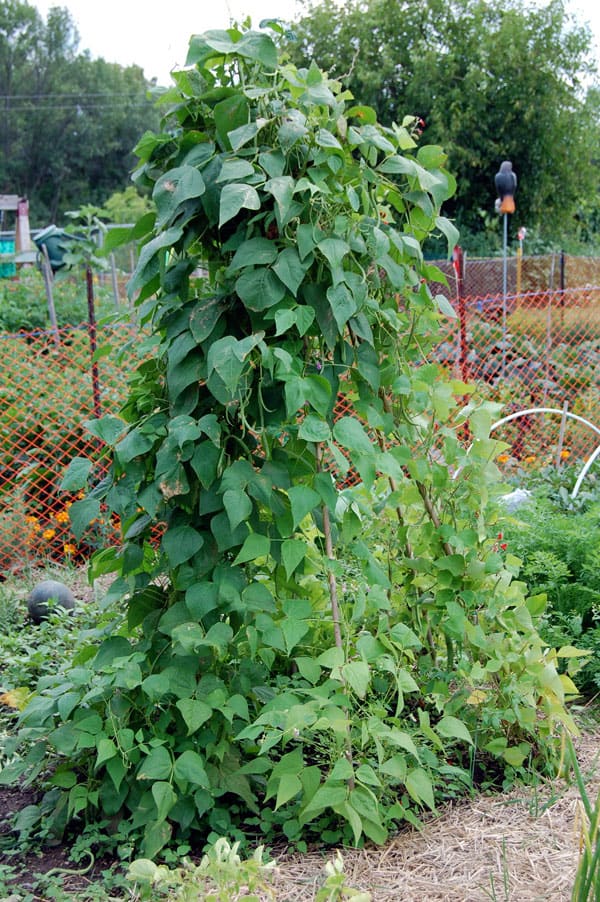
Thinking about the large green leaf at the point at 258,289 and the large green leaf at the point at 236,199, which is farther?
the large green leaf at the point at 258,289

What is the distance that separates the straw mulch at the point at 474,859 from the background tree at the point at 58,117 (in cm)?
4517

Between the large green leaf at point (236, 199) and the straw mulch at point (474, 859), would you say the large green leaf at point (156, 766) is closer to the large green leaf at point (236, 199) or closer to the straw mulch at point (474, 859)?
the straw mulch at point (474, 859)

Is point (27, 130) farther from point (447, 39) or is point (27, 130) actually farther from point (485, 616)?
point (485, 616)

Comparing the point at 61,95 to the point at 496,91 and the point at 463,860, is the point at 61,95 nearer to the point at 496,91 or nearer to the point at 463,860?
the point at 496,91

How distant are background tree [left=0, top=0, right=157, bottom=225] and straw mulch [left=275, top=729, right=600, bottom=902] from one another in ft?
148

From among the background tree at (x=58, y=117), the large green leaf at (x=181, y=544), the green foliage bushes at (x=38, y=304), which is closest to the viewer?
the large green leaf at (x=181, y=544)

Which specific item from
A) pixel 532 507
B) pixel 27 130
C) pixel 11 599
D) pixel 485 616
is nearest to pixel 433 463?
pixel 485 616

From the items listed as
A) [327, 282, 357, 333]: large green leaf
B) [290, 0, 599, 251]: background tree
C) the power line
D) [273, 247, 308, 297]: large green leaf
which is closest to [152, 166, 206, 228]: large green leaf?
[273, 247, 308, 297]: large green leaf

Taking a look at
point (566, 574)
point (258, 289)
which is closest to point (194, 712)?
point (258, 289)

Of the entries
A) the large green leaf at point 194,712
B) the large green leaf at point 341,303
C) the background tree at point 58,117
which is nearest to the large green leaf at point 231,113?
the large green leaf at point 341,303

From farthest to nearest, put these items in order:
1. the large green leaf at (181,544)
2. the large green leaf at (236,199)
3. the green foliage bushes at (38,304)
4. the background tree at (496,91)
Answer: the background tree at (496,91) < the green foliage bushes at (38,304) < the large green leaf at (181,544) < the large green leaf at (236,199)

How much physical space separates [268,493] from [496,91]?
20.8m

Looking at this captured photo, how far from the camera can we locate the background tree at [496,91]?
66.2 feet

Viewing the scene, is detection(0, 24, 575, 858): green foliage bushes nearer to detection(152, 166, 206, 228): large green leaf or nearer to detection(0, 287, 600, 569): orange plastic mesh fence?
detection(152, 166, 206, 228): large green leaf
